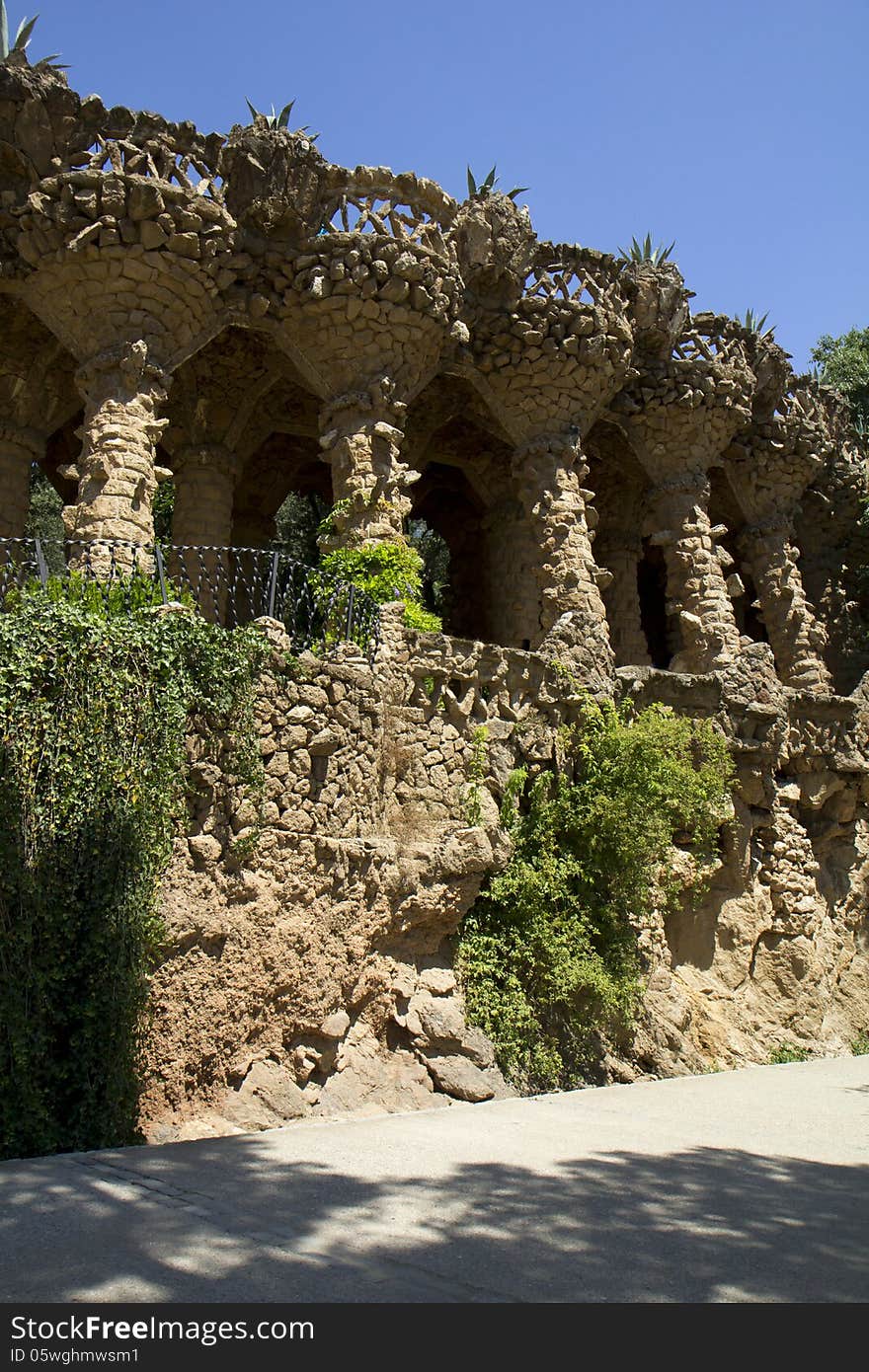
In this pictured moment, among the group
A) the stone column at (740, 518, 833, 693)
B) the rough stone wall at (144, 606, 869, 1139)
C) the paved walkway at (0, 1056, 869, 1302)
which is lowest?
the paved walkway at (0, 1056, 869, 1302)

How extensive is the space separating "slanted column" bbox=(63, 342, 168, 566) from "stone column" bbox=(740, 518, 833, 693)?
9678 millimetres

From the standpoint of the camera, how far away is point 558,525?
12609 millimetres

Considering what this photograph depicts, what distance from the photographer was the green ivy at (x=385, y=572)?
350 inches

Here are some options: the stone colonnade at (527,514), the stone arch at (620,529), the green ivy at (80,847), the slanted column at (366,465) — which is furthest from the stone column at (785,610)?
the green ivy at (80,847)

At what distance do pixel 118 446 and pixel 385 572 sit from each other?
9.62 feet

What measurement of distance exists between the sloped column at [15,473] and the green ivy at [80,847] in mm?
6525

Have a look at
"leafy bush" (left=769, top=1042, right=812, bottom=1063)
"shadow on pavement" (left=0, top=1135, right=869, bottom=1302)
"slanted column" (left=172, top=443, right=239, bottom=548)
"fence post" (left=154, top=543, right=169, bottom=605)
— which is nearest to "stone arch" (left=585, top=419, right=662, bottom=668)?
"slanted column" (left=172, top=443, right=239, bottom=548)

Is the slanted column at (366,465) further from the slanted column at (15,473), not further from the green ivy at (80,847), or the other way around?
the green ivy at (80,847)

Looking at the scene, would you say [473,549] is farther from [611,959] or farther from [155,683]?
[155,683]

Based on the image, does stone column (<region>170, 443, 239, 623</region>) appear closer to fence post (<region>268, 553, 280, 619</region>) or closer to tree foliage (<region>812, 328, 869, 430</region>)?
fence post (<region>268, 553, 280, 619</region>)

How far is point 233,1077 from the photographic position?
6.37 metres

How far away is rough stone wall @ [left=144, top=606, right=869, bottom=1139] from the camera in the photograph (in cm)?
636

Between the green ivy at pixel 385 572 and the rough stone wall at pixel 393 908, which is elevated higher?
the green ivy at pixel 385 572
